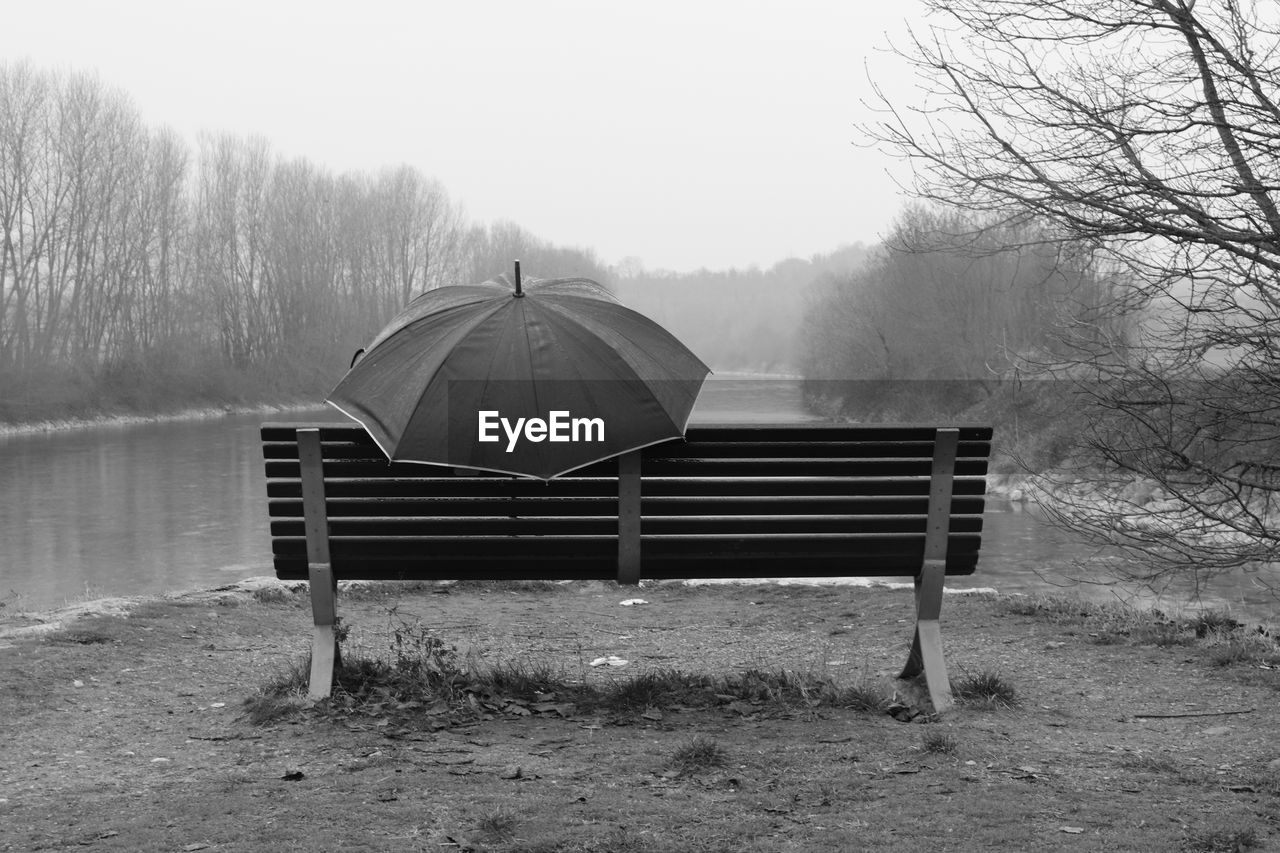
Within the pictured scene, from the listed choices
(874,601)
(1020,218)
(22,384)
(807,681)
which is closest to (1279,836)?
(807,681)

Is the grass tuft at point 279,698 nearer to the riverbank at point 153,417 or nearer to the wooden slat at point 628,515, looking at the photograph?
the wooden slat at point 628,515

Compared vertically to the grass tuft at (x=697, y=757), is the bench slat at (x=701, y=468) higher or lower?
higher

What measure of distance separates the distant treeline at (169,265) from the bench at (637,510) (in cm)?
4533

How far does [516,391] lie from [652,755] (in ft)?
4.30

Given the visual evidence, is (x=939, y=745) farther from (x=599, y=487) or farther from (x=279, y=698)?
(x=279, y=698)

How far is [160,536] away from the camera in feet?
50.1

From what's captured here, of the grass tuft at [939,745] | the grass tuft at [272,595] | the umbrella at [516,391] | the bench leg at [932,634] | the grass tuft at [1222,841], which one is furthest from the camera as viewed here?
the grass tuft at [272,595]

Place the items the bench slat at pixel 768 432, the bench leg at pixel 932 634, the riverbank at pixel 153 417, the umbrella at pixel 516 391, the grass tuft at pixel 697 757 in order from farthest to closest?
the riverbank at pixel 153 417 → the bench leg at pixel 932 634 → the bench slat at pixel 768 432 → the umbrella at pixel 516 391 → the grass tuft at pixel 697 757

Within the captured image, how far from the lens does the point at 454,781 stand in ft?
11.5

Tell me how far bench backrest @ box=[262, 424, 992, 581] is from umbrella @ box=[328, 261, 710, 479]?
0.19 meters

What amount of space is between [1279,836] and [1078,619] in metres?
3.62

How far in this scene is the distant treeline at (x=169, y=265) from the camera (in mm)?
53812

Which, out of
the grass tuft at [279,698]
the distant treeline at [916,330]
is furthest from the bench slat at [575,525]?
the distant treeline at [916,330]

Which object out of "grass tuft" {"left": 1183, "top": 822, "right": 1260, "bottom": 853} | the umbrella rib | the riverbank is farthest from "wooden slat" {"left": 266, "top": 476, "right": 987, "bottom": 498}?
the riverbank
